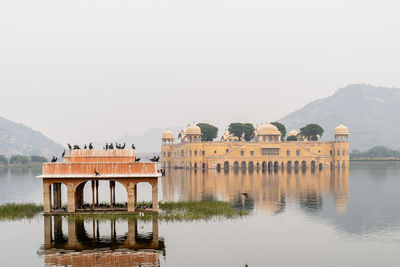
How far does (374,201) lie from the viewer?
5512cm

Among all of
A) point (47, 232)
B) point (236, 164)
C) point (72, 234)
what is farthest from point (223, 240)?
point (236, 164)

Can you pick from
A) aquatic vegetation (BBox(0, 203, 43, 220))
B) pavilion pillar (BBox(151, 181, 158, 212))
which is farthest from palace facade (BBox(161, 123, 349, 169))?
pavilion pillar (BBox(151, 181, 158, 212))

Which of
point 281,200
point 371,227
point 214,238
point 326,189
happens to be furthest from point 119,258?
point 326,189

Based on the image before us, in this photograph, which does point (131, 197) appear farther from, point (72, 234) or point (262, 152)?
point (262, 152)

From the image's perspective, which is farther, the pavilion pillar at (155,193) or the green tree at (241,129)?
the green tree at (241,129)

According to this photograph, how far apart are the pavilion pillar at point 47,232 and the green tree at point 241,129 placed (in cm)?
12089

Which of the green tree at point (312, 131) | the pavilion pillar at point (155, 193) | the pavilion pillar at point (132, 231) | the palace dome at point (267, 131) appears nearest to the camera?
the pavilion pillar at point (132, 231)

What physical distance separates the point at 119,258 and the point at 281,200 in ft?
99.8

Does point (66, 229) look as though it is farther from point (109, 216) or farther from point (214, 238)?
point (214, 238)

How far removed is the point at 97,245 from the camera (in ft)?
98.4

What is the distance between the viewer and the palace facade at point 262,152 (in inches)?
5384

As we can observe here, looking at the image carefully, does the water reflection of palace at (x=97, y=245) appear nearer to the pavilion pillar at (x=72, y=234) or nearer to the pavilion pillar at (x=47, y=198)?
the pavilion pillar at (x=72, y=234)

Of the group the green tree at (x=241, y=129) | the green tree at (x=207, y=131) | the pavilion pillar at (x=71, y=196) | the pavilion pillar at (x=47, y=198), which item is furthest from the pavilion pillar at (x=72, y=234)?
the green tree at (x=241, y=129)

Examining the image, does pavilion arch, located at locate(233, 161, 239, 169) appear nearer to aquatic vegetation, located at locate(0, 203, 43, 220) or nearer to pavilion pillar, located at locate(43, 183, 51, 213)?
aquatic vegetation, located at locate(0, 203, 43, 220)
